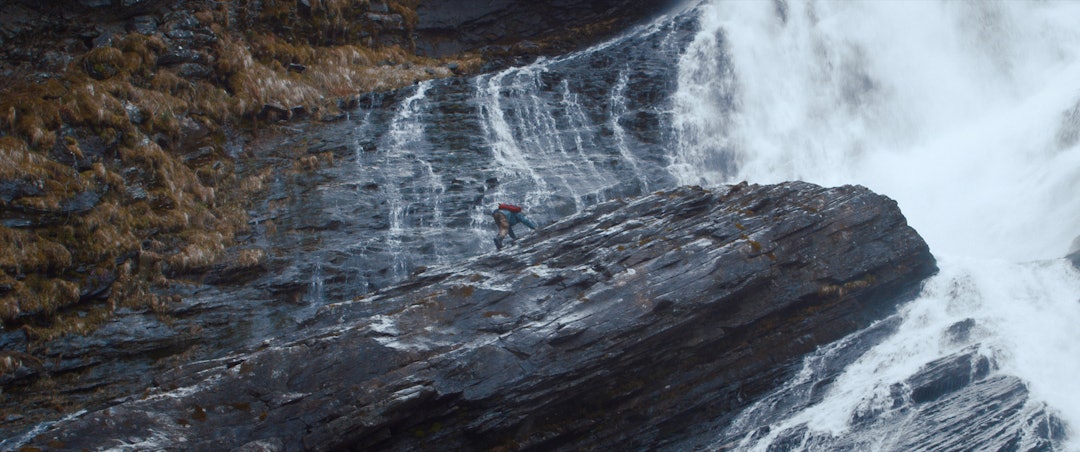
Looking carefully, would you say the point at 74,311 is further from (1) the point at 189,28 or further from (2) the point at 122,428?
(1) the point at 189,28

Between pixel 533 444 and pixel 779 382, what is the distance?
420 centimetres

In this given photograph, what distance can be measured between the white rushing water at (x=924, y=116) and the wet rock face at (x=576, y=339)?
250cm

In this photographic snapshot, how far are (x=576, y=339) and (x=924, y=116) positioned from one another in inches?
641

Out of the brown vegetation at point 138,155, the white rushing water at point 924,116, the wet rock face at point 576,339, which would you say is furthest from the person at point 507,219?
the white rushing water at point 924,116

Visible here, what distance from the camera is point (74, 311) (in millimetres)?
15203

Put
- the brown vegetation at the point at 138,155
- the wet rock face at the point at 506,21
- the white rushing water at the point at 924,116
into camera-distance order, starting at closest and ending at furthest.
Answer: the brown vegetation at the point at 138,155 → the white rushing water at the point at 924,116 → the wet rock face at the point at 506,21

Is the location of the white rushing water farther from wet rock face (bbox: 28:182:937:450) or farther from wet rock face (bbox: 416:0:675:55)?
wet rock face (bbox: 416:0:675:55)

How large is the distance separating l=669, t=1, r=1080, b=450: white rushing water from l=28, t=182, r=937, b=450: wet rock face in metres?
2.50

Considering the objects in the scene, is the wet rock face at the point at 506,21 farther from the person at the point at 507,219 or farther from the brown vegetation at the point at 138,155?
the person at the point at 507,219

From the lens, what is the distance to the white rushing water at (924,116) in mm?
18703

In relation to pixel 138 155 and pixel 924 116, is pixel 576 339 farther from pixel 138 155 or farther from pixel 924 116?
pixel 924 116

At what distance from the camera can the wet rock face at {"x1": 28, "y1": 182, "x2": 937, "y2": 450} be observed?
11148mm

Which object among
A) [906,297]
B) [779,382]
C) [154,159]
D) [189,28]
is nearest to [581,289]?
[779,382]

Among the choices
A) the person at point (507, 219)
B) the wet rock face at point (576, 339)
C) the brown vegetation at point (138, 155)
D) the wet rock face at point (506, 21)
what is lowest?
the wet rock face at point (576, 339)
